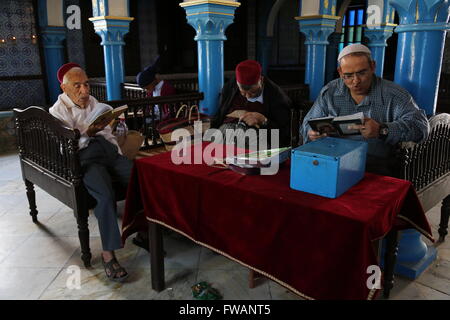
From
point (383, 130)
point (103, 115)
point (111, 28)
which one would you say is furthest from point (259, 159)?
point (111, 28)

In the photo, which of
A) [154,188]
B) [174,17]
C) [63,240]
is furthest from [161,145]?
[174,17]

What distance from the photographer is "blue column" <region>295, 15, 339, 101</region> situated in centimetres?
714

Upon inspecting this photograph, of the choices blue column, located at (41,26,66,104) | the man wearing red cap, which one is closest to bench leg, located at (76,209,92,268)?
the man wearing red cap

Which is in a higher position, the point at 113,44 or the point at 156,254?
the point at 113,44

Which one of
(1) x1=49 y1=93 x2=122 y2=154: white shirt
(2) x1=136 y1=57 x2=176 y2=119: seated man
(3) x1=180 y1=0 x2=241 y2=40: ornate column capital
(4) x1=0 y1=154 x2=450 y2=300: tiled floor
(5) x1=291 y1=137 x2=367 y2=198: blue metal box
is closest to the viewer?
(5) x1=291 y1=137 x2=367 y2=198: blue metal box

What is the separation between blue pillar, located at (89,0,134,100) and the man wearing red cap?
388cm

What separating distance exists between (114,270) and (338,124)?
188cm

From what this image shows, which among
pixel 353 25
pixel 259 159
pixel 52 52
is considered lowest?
pixel 259 159

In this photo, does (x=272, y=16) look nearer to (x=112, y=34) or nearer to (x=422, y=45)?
(x=112, y=34)

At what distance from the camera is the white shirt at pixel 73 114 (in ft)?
10.1

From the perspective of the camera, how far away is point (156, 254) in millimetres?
2572

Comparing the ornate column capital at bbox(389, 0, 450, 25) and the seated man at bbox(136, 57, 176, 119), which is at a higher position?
the ornate column capital at bbox(389, 0, 450, 25)

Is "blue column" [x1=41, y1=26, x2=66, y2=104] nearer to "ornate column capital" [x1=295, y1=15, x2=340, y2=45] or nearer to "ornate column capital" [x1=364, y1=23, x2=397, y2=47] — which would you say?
"ornate column capital" [x1=295, y1=15, x2=340, y2=45]

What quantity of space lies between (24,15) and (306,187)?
8951 millimetres
